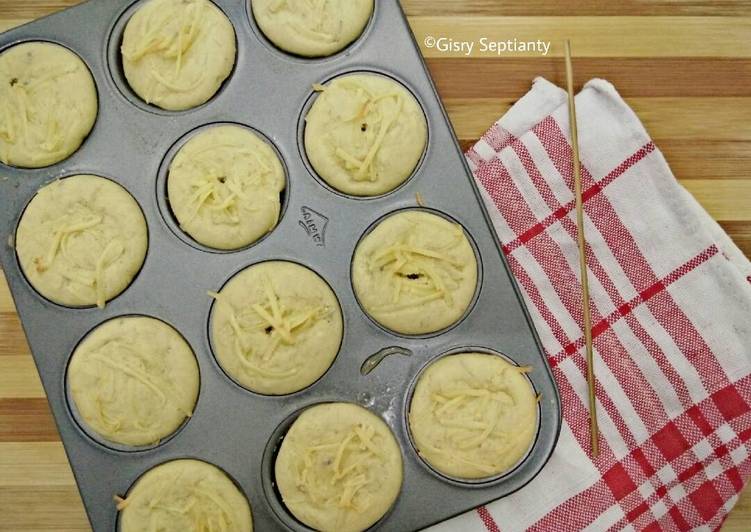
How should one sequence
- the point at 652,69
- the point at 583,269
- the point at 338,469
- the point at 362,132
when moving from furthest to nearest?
1. the point at 652,69
2. the point at 583,269
3. the point at 362,132
4. the point at 338,469

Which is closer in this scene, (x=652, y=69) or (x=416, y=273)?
(x=416, y=273)

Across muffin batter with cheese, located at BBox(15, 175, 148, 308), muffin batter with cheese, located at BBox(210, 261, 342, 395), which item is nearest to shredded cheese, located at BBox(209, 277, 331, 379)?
muffin batter with cheese, located at BBox(210, 261, 342, 395)

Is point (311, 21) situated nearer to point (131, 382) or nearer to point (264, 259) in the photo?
point (264, 259)

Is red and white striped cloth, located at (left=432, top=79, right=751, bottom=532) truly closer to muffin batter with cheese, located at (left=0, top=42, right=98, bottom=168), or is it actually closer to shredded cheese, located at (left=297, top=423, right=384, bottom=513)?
shredded cheese, located at (left=297, top=423, right=384, bottom=513)

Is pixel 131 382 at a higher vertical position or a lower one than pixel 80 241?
lower

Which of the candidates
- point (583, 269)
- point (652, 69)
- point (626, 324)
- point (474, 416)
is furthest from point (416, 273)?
point (652, 69)

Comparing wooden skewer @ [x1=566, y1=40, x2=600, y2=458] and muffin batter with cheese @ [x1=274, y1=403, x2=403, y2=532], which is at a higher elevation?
wooden skewer @ [x1=566, y1=40, x2=600, y2=458]
